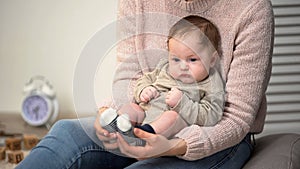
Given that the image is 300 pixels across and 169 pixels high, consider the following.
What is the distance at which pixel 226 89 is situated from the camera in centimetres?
110

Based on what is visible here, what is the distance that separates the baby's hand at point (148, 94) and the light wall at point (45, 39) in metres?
1.34

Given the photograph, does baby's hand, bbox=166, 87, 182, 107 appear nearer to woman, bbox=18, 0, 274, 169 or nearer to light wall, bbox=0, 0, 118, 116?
woman, bbox=18, 0, 274, 169

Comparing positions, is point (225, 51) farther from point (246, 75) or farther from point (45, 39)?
point (45, 39)

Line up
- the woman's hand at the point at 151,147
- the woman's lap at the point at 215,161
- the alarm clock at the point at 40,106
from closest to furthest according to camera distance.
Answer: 1. the woman's hand at the point at 151,147
2. the woman's lap at the point at 215,161
3. the alarm clock at the point at 40,106

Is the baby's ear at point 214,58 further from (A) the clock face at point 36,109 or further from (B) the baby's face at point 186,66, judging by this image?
(A) the clock face at point 36,109

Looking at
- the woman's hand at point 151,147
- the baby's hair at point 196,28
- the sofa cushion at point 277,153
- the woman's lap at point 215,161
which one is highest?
the baby's hair at point 196,28

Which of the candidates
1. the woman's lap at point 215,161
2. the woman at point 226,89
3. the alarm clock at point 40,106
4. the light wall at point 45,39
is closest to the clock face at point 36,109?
the alarm clock at point 40,106

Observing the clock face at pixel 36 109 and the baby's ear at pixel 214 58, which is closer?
the baby's ear at pixel 214 58

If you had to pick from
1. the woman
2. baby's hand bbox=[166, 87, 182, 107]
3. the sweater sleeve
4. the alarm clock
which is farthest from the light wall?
baby's hand bbox=[166, 87, 182, 107]

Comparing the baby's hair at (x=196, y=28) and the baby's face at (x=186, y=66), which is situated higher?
the baby's hair at (x=196, y=28)

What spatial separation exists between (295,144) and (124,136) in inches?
18.9

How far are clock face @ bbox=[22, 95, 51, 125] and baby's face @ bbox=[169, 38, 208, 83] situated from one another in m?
1.32

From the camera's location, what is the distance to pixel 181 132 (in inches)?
40.5

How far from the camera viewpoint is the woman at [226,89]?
102cm
